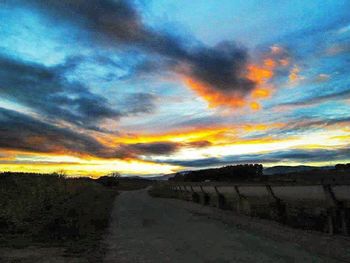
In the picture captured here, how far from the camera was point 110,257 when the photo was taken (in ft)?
28.8

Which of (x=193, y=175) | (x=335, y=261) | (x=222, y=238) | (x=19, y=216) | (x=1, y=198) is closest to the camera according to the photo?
(x=335, y=261)

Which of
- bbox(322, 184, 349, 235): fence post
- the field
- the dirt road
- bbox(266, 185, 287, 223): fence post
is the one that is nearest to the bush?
the field

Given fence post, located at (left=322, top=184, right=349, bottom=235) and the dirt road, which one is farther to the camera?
fence post, located at (left=322, top=184, right=349, bottom=235)

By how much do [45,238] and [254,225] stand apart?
23.5ft

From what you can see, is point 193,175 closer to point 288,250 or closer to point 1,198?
point 1,198

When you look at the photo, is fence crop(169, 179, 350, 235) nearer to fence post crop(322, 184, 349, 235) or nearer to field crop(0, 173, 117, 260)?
fence post crop(322, 184, 349, 235)

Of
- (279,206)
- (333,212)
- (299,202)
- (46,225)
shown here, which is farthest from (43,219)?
(333,212)

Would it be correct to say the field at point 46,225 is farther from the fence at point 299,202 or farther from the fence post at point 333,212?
the fence post at point 333,212

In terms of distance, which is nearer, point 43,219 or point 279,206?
point 43,219

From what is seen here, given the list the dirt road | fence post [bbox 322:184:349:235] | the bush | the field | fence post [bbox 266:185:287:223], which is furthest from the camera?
fence post [bbox 266:185:287:223]

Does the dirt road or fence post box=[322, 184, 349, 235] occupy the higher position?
fence post box=[322, 184, 349, 235]

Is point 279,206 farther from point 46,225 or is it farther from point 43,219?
point 43,219

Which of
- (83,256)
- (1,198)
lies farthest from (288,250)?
(1,198)

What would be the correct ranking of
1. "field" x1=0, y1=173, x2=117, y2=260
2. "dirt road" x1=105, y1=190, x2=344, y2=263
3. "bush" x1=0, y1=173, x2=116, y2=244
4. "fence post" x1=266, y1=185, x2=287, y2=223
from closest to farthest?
1. "dirt road" x1=105, y1=190, x2=344, y2=263
2. "field" x1=0, y1=173, x2=117, y2=260
3. "bush" x1=0, y1=173, x2=116, y2=244
4. "fence post" x1=266, y1=185, x2=287, y2=223
